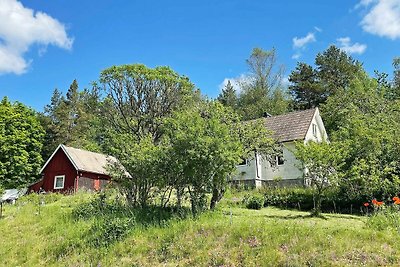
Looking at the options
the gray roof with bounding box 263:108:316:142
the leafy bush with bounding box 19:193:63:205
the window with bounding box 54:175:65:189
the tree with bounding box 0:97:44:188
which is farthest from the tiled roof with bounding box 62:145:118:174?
the gray roof with bounding box 263:108:316:142

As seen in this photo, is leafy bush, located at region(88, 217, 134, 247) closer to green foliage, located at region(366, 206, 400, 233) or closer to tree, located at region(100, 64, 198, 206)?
green foliage, located at region(366, 206, 400, 233)

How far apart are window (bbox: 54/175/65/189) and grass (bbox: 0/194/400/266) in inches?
682

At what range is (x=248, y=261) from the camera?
864cm

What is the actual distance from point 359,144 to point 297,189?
413 centimetres

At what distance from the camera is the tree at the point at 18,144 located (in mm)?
36709

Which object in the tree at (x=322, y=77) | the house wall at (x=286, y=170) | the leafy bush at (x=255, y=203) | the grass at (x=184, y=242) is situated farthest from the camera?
the tree at (x=322, y=77)

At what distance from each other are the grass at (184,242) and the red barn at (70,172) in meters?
16.5

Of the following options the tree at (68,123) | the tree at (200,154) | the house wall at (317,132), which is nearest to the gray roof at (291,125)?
the house wall at (317,132)

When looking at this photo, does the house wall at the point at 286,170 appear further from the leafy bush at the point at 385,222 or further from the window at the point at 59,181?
the leafy bush at the point at 385,222

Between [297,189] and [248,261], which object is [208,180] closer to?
[248,261]

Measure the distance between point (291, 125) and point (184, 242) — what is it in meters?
21.0

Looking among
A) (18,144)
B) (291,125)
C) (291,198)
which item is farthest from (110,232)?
(18,144)

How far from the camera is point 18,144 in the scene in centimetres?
3834

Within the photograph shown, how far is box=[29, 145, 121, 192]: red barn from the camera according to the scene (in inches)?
1164
